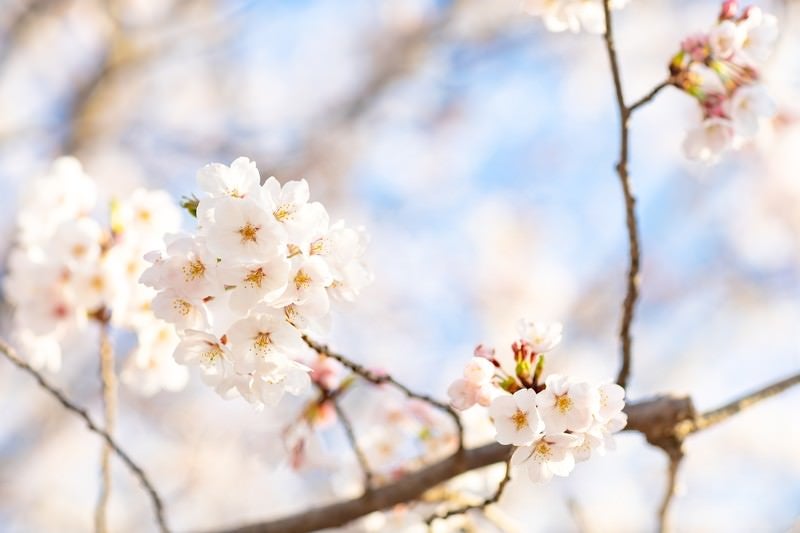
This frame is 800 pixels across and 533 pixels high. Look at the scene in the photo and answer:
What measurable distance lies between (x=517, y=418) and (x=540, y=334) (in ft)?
0.49

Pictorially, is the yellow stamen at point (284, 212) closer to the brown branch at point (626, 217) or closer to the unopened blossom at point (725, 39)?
the brown branch at point (626, 217)

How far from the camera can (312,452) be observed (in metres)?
1.96

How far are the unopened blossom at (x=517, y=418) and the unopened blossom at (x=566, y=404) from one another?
0.04 feet

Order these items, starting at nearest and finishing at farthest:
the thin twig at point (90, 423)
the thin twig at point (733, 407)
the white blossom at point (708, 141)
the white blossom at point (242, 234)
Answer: the white blossom at point (242, 234) → the thin twig at point (90, 423) → the thin twig at point (733, 407) → the white blossom at point (708, 141)

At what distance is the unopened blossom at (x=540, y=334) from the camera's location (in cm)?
123

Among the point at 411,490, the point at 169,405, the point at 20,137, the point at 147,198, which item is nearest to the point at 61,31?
the point at 20,137

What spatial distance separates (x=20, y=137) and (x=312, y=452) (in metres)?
2.77

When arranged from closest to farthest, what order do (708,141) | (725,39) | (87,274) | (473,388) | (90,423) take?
(473,388) < (90,423) < (725,39) < (708,141) < (87,274)

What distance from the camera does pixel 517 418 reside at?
114cm

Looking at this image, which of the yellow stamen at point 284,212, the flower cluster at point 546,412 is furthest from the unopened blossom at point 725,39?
the yellow stamen at point 284,212

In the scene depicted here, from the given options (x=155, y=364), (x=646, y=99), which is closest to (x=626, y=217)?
(x=646, y=99)

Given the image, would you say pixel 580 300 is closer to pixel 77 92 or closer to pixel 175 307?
pixel 77 92

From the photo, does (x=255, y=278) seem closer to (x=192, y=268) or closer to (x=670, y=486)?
(x=192, y=268)

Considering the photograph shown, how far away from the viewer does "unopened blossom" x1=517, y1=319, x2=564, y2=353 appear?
48.3 inches
